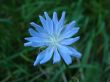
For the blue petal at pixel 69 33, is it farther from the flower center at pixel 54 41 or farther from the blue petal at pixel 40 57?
the blue petal at pixel 40 57

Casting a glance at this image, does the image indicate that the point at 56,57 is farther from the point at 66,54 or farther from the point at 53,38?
the point at 53,38

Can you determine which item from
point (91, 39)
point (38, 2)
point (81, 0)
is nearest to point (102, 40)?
point (91, 39)

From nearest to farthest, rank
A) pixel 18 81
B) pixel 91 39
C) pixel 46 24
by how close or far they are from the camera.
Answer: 1. pixel 46 24
2. pixel 18 81
3. pixel 91 39

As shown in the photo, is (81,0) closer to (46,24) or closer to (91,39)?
(91,39)

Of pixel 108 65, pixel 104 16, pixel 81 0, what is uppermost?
pixel 81 0

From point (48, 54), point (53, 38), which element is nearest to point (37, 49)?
point (53, 38)

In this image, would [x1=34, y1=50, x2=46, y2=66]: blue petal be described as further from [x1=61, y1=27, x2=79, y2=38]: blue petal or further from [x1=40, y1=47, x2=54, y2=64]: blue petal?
[x1=61, y1=27, x2=79, y2=38]: blue petal

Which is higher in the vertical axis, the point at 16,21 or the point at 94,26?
the point at 16,21
